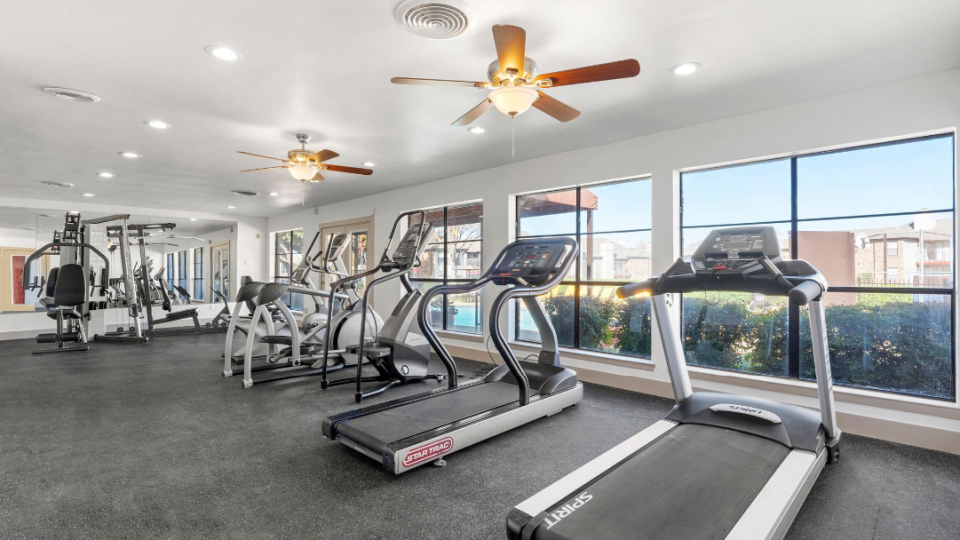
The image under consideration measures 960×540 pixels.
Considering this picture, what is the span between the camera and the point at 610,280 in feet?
16.3

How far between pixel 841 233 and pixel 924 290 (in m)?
0.64

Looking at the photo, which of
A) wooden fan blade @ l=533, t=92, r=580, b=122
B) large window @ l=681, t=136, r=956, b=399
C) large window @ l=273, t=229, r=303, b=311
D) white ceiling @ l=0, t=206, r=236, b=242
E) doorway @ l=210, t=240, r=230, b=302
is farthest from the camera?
doorway @ l=210, t=240, r=230, b=302

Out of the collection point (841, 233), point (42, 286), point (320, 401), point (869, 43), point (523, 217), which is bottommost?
point (320, 401)

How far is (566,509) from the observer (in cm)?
188

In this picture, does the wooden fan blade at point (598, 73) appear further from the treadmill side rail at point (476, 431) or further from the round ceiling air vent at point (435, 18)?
the treadmill side rail at point (476, 431)

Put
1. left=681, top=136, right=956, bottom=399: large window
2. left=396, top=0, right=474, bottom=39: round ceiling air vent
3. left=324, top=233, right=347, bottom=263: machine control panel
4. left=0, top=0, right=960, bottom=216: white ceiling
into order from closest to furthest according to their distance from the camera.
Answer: left=396, top=0, right=474, bottom=39: round ceiling air vent, left=0, top=0, right=960, bottom=216: white ceiling, left=681, top=136, right=956, bottom=399: large window, left=324, top=233, right=347, bottom=263: machine control panel

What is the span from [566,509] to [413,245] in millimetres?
2967

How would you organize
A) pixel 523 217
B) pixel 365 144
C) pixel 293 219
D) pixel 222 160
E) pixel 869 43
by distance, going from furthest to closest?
pixel 293 219 < pixel 523 217 < pixel 222 160 < pixel 365 144 < pixel 869 43

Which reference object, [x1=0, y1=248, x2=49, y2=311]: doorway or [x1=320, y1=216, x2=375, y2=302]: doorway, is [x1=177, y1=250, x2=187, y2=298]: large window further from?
[x1=320, y1=216, x2=375, y2=302]: doorway

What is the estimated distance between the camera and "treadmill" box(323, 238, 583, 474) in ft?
8.80

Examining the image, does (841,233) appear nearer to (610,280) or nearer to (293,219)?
(610,280)

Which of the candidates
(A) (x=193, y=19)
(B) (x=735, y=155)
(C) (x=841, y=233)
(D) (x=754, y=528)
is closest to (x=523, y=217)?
(B) (x=735, y=155)

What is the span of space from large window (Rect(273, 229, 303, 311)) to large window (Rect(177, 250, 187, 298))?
1941 millimetres

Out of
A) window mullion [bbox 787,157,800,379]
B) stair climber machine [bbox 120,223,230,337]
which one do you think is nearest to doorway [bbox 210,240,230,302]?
stair climber machine [bbox 120,223,230,337]
